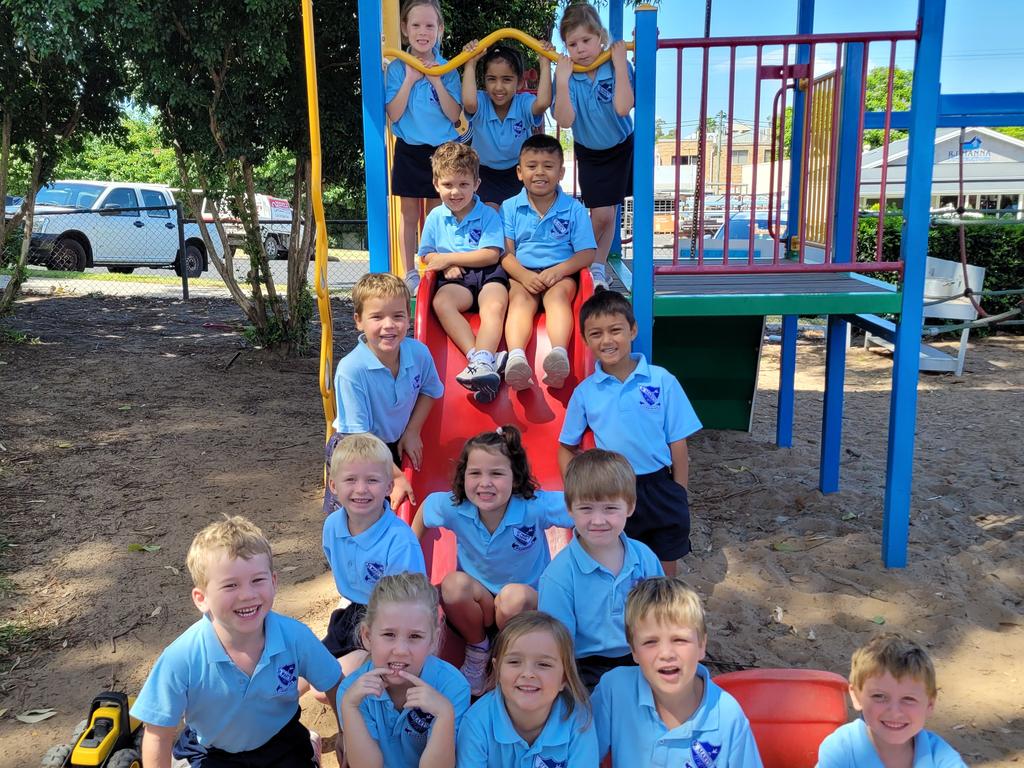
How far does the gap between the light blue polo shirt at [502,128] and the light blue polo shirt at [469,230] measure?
854mm

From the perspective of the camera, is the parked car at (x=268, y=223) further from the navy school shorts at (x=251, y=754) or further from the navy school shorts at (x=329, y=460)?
the navy school shorts at (x=251, y=754)

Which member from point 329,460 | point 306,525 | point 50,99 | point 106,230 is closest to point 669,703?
point 329,460

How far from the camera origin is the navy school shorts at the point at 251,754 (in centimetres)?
245

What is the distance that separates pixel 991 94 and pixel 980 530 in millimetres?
2544

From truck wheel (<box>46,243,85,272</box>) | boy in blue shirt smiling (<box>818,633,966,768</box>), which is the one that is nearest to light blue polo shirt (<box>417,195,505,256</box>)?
boy in blue shirt smiling (<box>818,633,966,768</box>)

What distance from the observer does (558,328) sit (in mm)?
4090

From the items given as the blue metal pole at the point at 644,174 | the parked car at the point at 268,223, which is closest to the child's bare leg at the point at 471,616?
the blue metal pole at the point at 644,174

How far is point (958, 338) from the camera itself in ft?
35.2

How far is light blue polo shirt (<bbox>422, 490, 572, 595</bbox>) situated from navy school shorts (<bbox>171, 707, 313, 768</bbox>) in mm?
840

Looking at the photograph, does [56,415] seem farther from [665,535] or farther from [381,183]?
[665,535]

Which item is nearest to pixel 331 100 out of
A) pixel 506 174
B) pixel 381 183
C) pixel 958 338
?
pixel 506 174

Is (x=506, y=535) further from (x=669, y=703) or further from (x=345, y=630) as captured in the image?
(x=669, y=703)

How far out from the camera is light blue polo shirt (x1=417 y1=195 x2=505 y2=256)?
14.3 ft

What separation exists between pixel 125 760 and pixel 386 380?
66.5 inches
